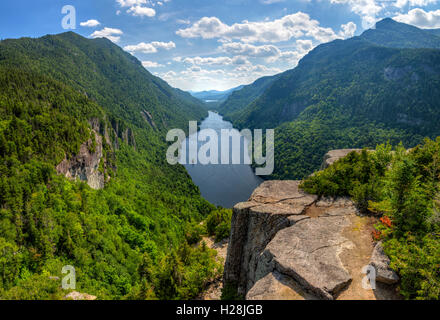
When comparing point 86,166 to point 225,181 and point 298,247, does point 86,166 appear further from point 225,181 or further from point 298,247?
point 225,181

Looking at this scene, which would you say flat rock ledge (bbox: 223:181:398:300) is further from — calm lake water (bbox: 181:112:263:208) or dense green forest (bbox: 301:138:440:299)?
calm lake water (bbox: 181:112:263:208)

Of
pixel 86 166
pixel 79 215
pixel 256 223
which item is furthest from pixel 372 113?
pixel 256 223

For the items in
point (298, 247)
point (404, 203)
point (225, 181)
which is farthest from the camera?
point (225, 181)

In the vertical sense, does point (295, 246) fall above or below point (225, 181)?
above

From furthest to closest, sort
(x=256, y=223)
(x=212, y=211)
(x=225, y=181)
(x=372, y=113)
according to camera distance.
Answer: (x=372, y=113), (x=225, y=181), (x=212, y=211), (x=256, y=223)

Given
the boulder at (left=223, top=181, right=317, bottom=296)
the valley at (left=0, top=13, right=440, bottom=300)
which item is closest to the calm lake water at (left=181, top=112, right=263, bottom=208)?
the valley at (left=0, top=13, right=440, bottom=300)

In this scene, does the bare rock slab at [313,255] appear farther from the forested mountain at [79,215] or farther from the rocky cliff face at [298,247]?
the forested mountain at [79,215]

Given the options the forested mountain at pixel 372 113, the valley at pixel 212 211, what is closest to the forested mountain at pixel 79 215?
the valley at pixel 212 211

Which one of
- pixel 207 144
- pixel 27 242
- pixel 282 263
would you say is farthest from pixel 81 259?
pixel 207 144
